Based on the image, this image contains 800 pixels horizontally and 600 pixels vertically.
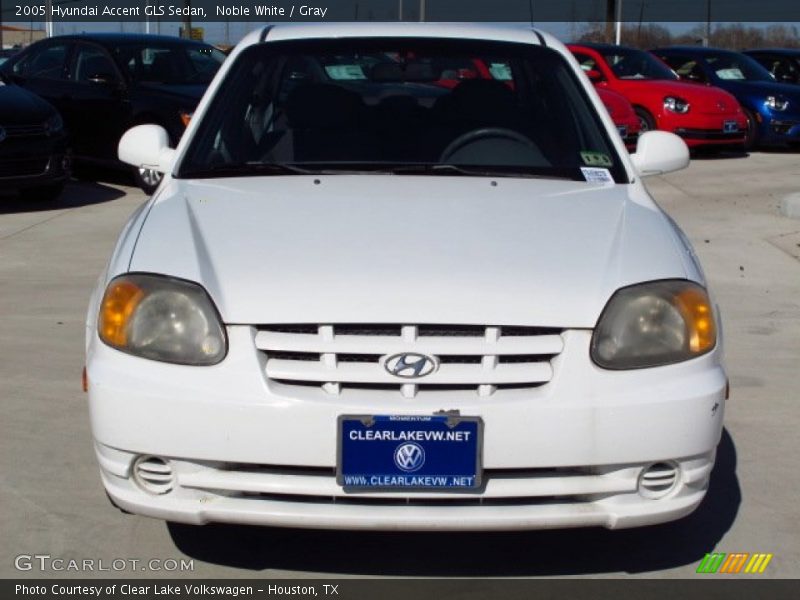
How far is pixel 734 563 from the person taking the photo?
12.1 feet

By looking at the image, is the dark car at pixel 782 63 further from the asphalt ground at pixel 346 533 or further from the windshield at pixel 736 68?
the asphalt ground at pixel 346 533

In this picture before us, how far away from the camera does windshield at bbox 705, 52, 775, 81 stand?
17.5 metres

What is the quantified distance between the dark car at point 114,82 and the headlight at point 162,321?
332 inches

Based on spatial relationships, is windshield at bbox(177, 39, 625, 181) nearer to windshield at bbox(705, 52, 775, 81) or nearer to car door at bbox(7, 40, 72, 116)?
car door at bbox(7, 40, 72, 116)

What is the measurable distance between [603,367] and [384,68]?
2134mm

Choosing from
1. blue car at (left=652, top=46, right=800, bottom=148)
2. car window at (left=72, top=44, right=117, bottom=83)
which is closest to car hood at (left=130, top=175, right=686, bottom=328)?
car window at (left=72, top=44, right=117, bottom=83)

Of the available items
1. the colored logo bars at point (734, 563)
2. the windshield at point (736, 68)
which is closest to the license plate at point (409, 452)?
the colored logo bars at point (734, 563)

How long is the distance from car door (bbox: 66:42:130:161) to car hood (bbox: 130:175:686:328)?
841 cm

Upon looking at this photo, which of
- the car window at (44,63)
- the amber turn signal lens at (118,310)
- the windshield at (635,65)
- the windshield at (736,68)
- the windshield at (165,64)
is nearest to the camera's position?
the amber turn signal lens at (118,310)

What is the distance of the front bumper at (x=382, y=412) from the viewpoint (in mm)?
3105

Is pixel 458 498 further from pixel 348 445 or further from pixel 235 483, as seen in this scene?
pixel 235 483

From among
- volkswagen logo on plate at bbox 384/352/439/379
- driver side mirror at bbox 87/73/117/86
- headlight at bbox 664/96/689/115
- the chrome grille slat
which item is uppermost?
the chrome grille slat

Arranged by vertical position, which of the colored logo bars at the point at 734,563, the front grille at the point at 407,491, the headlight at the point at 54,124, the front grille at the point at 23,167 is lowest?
the front grille at the point at 23,167

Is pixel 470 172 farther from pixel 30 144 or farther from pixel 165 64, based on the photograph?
pixel 165 64
